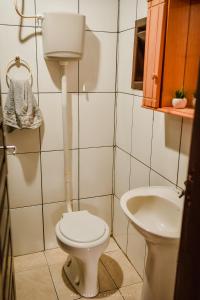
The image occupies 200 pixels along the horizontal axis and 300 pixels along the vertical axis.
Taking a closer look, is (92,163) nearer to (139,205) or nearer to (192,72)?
(139,205)

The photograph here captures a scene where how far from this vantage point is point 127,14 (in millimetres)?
2020

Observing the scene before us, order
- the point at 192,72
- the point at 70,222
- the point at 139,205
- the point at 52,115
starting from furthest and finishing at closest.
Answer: the point at 52,115 → the point at 70,222 → the point at 139,205 → the point at 192,72

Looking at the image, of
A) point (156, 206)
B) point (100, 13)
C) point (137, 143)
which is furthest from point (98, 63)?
point (156, 206)

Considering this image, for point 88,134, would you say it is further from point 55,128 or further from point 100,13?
point 100,13

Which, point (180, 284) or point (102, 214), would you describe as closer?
point (180, 284)

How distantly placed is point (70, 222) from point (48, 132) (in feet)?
2.26

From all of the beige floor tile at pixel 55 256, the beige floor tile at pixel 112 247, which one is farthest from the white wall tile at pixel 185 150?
the beige floor tile at pixel 55 256

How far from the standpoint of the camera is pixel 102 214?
2.54 m

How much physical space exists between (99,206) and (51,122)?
86 centimetres

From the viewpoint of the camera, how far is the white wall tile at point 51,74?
2.03 meters

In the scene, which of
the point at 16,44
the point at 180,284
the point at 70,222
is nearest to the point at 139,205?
the point at 70,222

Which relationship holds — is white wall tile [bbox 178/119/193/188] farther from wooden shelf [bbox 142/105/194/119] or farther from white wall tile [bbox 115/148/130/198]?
white wall tile [bbox 115/148/130/198]

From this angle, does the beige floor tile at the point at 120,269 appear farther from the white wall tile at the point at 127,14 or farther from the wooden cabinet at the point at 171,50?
the white wall tile at the point at 127,14

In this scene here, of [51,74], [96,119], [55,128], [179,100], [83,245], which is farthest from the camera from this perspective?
[96,119]
